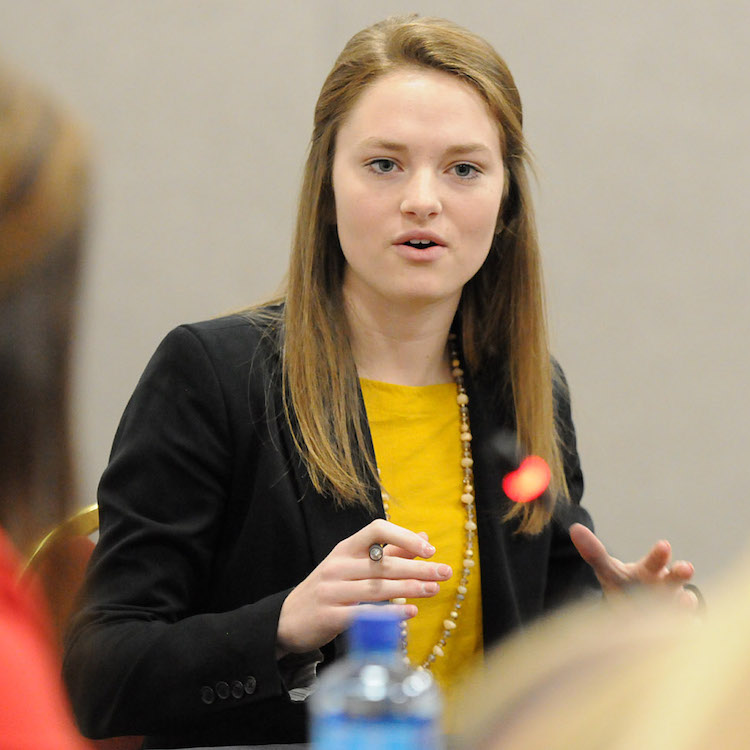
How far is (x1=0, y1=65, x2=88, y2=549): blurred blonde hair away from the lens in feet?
1.99

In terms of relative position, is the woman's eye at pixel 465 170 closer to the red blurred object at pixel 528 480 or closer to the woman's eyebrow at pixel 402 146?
the woman's eyebrow at pixel 402 146

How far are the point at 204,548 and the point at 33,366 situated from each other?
2.32 ft

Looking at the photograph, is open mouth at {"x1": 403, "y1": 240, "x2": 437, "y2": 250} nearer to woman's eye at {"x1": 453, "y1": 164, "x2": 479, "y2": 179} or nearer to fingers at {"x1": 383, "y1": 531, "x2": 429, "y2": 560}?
woman's eye at {"x1": 453, "y1": 164, "x2": 479, "y2": 179}

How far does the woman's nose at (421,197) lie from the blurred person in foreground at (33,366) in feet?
2.27

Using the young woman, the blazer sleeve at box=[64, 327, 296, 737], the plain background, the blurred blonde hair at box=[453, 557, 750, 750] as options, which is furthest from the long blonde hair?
the plain background

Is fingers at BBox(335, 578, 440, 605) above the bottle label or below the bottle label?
below

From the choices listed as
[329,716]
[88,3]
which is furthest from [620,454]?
[329,716]

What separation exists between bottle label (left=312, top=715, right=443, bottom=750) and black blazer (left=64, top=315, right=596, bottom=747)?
1.72 feet

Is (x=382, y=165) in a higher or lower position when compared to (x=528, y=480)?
higher

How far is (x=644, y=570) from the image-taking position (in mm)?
1236

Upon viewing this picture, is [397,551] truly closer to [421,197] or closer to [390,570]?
[390,570]

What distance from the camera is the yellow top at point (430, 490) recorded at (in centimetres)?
137

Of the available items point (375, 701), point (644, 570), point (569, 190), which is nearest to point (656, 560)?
point (644, 570)

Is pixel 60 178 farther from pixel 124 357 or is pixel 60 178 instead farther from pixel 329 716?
pixel 124 357
